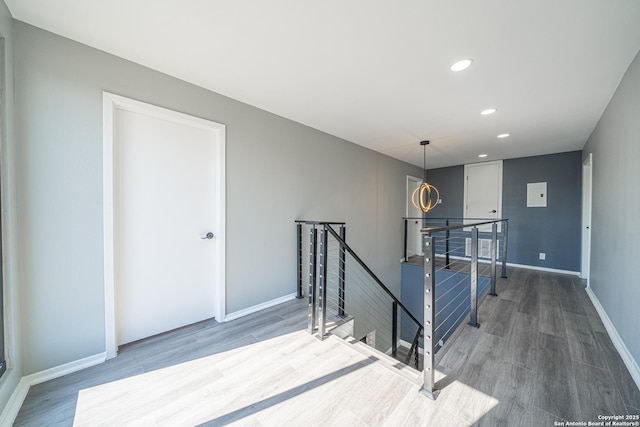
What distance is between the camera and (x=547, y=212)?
4.71 m

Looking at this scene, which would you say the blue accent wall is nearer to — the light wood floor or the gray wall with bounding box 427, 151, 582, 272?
the gray wall with bounding box 427, 151, 582, 272

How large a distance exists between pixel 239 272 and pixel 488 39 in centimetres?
283

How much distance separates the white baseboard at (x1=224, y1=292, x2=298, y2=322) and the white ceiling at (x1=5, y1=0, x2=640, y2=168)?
7.33 ft

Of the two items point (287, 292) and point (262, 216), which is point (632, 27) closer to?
point (262, 216)

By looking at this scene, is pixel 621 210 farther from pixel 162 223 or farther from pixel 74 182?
pixel 74 182

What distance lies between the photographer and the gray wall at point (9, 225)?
1358 mm

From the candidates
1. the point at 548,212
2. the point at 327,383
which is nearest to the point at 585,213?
the point at 548,212

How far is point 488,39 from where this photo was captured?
1.61 metres

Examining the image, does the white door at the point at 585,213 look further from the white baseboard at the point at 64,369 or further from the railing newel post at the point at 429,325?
the white baseboard at the point at 64,369

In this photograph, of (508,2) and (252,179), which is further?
(252,179)

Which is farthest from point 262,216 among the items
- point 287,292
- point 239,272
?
point 287,292

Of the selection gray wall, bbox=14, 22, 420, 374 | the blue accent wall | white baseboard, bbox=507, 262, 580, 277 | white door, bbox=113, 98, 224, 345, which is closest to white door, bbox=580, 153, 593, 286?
white baseboard, bbox=507, 262, 580, 277

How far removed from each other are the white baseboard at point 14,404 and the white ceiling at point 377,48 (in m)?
2.26

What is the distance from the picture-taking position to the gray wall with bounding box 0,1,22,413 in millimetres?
1358
